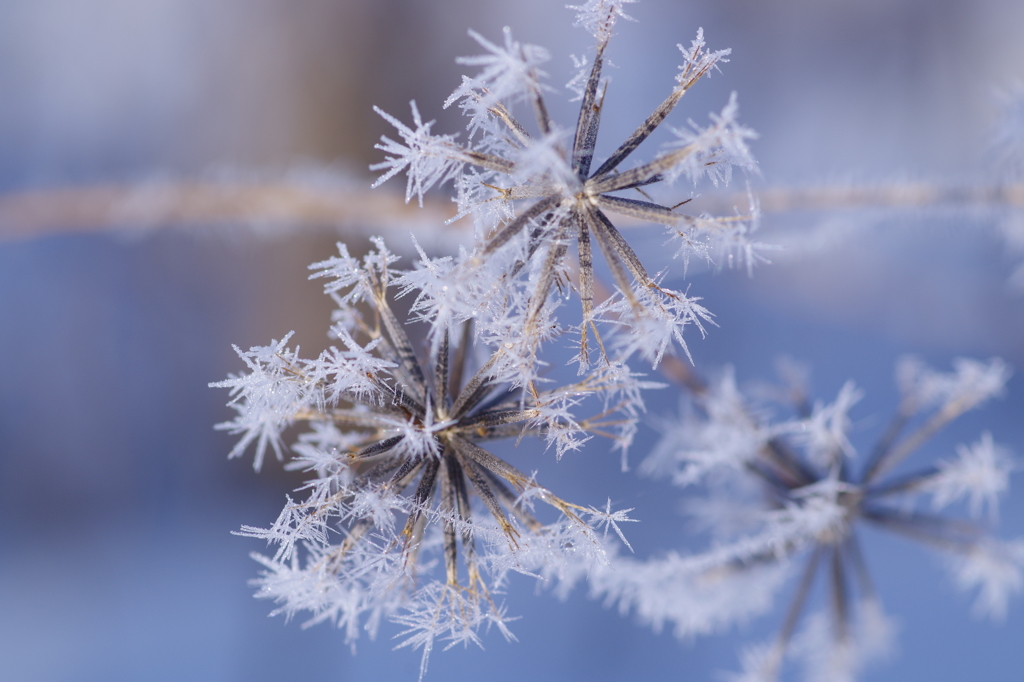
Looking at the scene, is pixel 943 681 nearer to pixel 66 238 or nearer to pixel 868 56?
pixel 868 56

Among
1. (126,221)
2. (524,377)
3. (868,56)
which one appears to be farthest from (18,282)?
(868,56)

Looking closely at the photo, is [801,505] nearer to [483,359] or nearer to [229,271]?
[483,359]

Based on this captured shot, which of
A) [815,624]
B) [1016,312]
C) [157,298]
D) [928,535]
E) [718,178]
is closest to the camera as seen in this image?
[718,178]

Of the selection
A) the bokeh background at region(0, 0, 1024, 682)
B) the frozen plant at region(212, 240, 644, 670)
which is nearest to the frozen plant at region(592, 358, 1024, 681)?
the frozen plant at region(212, 240, 644, 670)

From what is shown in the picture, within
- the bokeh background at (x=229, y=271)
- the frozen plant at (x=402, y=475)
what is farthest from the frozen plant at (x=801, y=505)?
the bokeh background at (x=229, y=271)

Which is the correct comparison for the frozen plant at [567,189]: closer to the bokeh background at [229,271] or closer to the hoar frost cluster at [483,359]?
the hoar frost cluster at [483,359]

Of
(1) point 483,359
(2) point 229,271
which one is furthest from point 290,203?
(2) point 229,271
